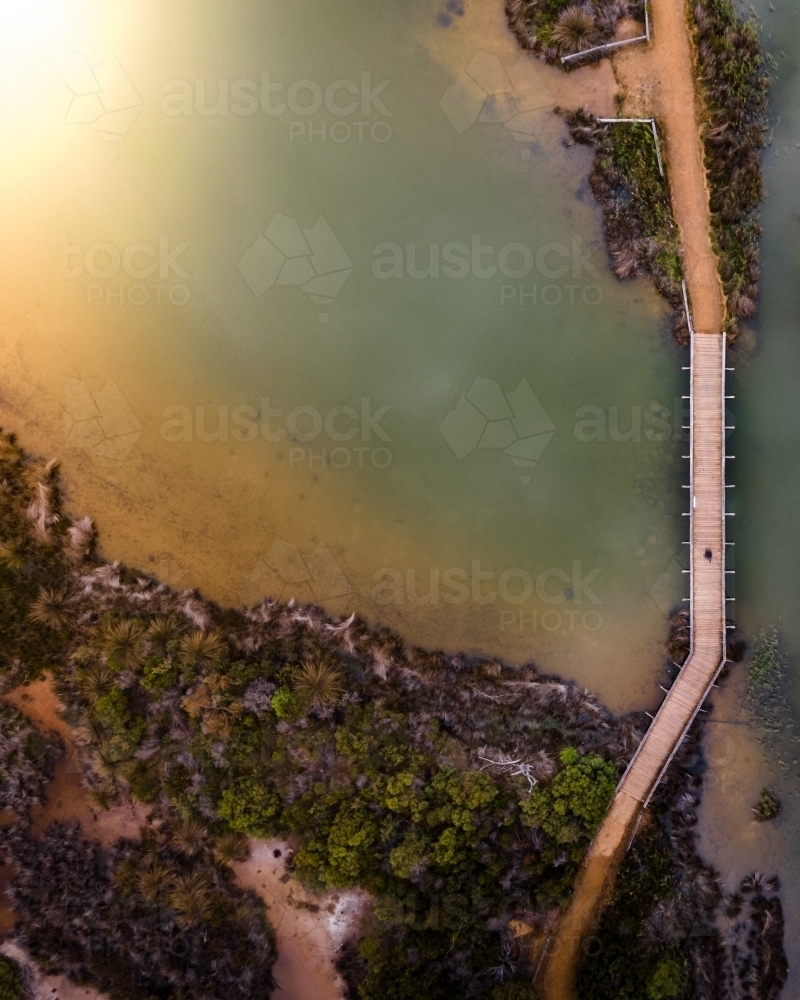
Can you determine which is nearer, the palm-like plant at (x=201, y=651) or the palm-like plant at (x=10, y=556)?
the palm-like plant at (x=201, y=651)

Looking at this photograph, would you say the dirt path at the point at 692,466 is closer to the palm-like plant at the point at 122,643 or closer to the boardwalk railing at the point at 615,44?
the boardwalk railing at the point at 615,44

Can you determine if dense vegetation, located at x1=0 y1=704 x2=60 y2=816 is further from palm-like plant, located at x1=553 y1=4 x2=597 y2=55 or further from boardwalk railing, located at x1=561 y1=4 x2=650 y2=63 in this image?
palm-like plant, located at x1=553 y1=4 x2=597 y2=55

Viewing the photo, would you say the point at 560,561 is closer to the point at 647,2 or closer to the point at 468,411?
the point at 468,411

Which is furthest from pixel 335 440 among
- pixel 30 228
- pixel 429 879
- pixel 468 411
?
pixel 429 879

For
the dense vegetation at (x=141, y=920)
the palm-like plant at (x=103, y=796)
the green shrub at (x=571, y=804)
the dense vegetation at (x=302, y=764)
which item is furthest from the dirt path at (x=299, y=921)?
the green shrub at (x=571, y=804)

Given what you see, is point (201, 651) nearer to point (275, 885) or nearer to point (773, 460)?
point (275, 885)

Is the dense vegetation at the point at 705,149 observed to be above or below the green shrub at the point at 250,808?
above
